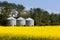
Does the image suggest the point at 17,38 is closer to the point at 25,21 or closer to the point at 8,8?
the point at 25,21

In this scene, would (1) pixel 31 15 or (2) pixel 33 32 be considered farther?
(1) pixel 31 15

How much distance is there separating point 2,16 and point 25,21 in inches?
243

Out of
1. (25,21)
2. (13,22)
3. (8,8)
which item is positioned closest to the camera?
(13,22)

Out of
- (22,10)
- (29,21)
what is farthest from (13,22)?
(22,10)

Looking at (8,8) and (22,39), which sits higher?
(8,8)

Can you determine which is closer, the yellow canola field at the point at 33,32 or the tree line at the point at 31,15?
the yellow canola field at the point at 33,32

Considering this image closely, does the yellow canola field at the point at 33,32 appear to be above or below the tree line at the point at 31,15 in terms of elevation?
below

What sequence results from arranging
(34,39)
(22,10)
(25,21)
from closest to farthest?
(34,39) → (25,21) → (22,10)

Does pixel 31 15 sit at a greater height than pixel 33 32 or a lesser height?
greater

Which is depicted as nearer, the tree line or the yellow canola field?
the yellow canola field

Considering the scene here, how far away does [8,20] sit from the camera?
47281mm

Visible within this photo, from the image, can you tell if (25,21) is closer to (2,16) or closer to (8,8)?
(2,16)

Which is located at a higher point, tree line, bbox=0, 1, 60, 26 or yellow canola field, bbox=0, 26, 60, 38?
tree line, bbox=0, 1, 60, 26

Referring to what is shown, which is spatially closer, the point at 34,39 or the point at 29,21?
the point at 34,39
